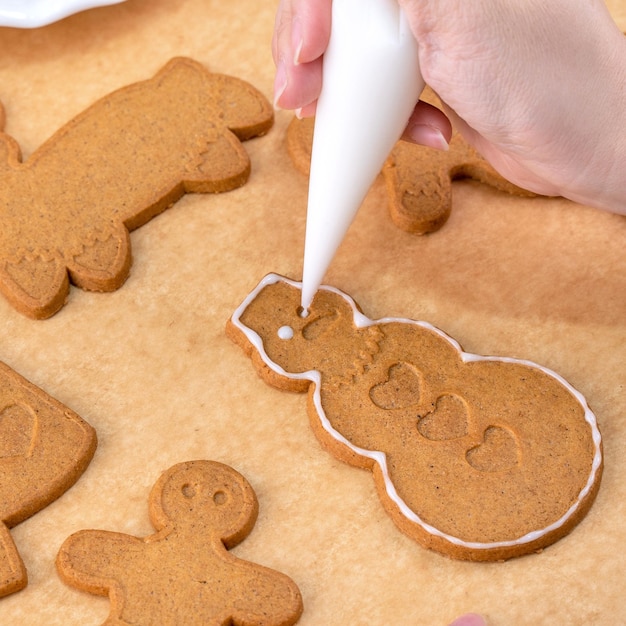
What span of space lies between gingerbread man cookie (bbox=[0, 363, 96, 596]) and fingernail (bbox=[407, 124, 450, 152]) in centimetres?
66

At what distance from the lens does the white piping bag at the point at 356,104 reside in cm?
118

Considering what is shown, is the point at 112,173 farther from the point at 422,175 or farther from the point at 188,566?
the point at 188,566

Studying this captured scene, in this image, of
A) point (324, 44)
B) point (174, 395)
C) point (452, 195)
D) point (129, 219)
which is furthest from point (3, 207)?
point (452, 195)

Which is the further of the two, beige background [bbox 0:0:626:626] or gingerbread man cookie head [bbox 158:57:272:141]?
gingerbread man cookie head [bbox 158:57:272:141]

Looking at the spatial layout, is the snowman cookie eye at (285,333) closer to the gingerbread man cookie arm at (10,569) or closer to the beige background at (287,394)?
the beige background at (287,394)

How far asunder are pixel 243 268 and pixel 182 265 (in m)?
0.10

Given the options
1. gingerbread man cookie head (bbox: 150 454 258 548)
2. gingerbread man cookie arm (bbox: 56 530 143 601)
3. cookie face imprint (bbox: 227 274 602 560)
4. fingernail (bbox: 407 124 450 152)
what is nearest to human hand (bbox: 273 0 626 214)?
fingernail (bbox: 407 124 450 152)

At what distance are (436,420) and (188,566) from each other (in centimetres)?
40

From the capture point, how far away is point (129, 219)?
1601mm

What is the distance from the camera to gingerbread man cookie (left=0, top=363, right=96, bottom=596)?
130 cm

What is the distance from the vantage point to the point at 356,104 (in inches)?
47.8

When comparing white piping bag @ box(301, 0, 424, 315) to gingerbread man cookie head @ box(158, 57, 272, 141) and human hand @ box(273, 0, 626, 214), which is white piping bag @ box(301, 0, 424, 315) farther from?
gingerbread man cookie head @ box(158, 57, 272, 141)

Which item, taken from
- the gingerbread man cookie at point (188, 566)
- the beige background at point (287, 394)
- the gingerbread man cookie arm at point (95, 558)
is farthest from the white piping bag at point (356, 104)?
the gingerbread man cookie arm at point (95, 558)

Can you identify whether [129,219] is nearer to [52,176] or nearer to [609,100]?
[52,176]
